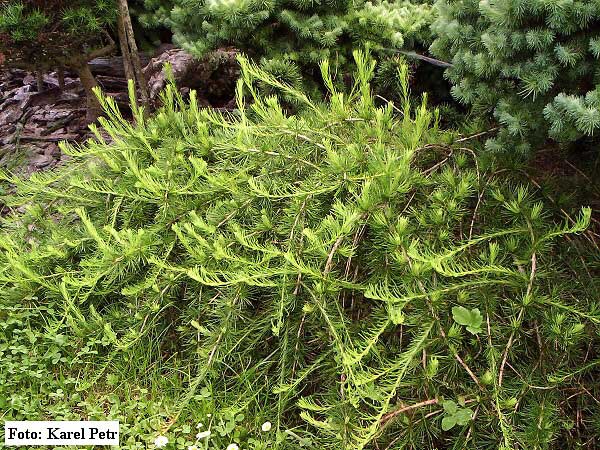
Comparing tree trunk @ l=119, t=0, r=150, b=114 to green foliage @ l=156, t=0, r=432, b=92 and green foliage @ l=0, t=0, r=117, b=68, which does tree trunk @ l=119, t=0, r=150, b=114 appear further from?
green foliage @ l=156, t=0, r=432, b=92

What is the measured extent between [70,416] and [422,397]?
130 centimetres

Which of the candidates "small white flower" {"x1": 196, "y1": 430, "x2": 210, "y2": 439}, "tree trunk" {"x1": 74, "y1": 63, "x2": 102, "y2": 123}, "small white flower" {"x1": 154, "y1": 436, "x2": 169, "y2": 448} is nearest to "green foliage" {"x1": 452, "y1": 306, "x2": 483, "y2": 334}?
"small white flower" {"x1": 196, "y1": 430, "x2": 210, "y2": 439}

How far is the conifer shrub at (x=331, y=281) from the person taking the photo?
1982mm

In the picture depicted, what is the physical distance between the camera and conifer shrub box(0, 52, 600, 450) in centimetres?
198

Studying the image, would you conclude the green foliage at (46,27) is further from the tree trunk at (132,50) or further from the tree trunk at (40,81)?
the tree trunk at (40,81)

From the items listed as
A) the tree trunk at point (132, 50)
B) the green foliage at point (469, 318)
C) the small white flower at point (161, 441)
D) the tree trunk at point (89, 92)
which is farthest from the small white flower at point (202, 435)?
the tree trunk at point (89, 92)

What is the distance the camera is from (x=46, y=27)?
11.3 ft

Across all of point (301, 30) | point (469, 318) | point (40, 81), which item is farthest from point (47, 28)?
point (469, 318)

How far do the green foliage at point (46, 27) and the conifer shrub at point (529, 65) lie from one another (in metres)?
2.03

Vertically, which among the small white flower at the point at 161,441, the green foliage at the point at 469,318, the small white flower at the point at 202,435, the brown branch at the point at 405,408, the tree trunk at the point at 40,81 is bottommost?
the small white flower at the point at 161,441

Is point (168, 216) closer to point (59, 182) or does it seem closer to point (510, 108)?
point (59, 182)

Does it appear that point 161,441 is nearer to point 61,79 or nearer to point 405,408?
point 405,408

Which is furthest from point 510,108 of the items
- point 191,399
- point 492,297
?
point 191,399

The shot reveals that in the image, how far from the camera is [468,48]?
234 cm
